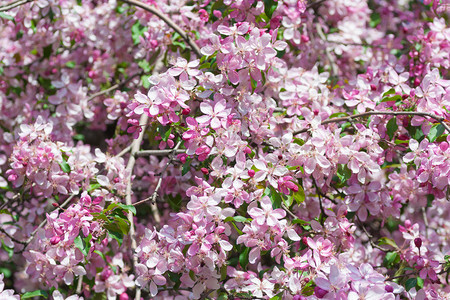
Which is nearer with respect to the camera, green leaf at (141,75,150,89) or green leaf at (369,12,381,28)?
green leaf at (141,75,150,89)

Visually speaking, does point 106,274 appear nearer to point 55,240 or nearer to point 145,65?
point 55,240

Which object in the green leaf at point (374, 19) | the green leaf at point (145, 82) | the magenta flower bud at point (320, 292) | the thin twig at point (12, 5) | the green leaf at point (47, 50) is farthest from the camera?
the green leaf at point (374, 19)

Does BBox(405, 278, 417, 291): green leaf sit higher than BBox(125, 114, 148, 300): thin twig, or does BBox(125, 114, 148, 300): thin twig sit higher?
BBox(125, 114, 148, 300): thin twig

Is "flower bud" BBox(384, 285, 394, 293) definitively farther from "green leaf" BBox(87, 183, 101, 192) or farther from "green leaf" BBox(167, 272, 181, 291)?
"green leaf" BBox(87, 183, 101, 192)

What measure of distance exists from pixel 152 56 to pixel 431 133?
1.38 m

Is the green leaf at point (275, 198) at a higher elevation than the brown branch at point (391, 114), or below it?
below

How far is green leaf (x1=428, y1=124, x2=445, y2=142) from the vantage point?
2104 mm

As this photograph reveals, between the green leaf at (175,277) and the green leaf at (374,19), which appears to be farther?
the green leaf at (374,19)

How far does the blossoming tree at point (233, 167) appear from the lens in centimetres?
196

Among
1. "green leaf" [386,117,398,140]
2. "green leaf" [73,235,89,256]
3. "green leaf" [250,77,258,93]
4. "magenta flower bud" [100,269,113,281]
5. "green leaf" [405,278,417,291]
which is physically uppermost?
"green leaf" [250,77,258,93]

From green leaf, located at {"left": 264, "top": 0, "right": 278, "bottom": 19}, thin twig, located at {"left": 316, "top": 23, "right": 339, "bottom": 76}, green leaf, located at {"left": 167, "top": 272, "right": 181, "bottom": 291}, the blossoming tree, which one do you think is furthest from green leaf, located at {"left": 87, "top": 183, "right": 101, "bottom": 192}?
thin twig, located at {"left": 316, "top": 23, "right": 339, "bottom": 76}

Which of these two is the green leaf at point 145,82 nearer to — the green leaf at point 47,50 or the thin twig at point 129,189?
the thin twig at point 129,189

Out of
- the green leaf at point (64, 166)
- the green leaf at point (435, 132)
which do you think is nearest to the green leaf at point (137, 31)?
the green leaf at point (64, 166)

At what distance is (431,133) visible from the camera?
6.97ft
